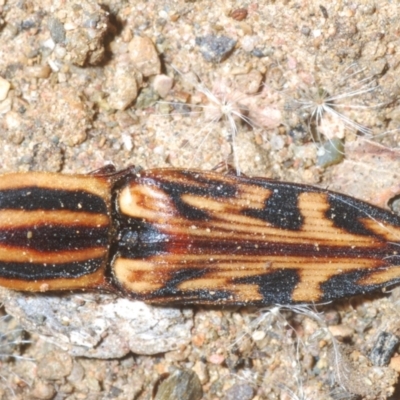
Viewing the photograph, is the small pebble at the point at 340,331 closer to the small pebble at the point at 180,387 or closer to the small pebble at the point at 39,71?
the small pebble at the point at 180,387

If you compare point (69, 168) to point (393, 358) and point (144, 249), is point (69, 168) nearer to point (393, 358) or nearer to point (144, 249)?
point (144, 249)

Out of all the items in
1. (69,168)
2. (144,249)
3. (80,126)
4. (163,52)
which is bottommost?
(144,249)

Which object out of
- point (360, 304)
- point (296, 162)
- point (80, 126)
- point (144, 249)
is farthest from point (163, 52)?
point (360, 304)

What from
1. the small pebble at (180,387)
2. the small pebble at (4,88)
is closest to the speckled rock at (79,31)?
the small pebble at (4,88)

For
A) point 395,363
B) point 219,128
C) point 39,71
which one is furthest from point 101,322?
point 395,363

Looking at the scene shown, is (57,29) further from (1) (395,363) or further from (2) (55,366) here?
(1) (395,363)

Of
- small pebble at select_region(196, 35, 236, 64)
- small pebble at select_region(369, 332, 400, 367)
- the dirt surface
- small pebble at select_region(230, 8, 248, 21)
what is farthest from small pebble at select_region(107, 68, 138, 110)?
small pebble at select_region(369, 332, 400, 367)
